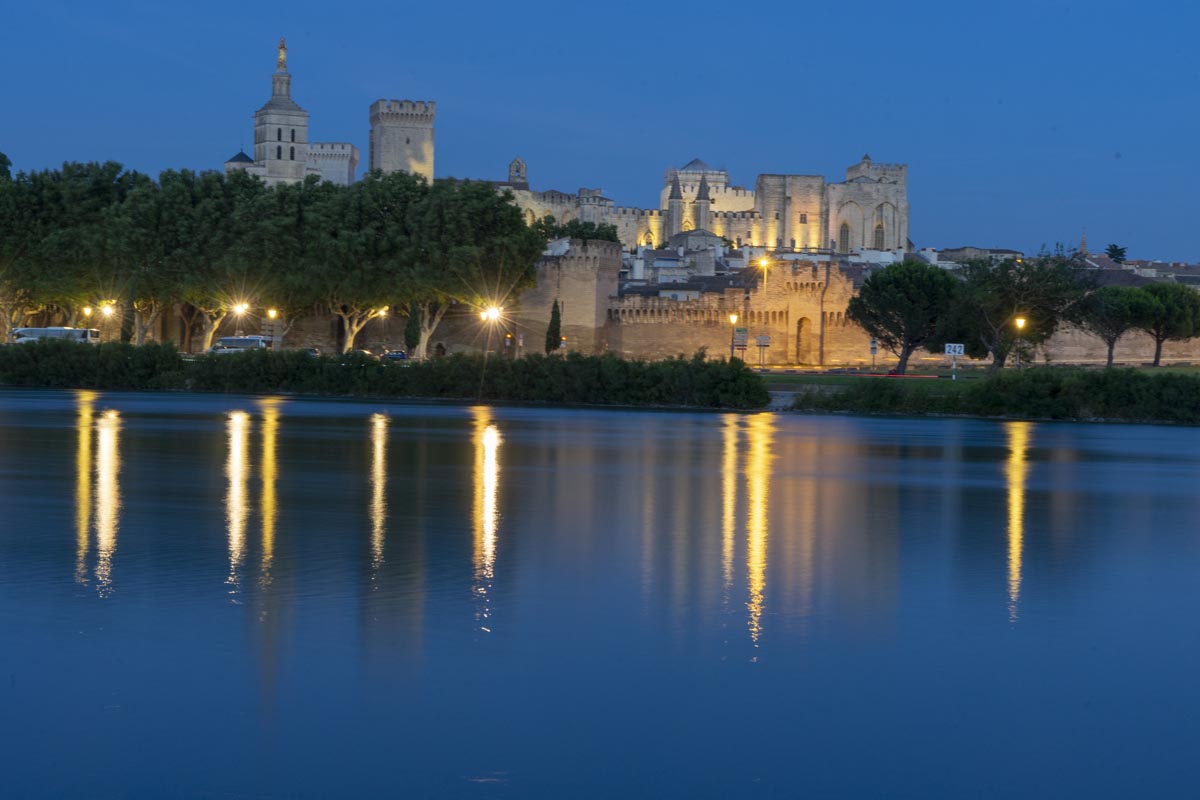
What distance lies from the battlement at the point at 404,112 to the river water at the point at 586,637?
101065mm

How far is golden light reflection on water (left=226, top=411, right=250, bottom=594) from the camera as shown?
13.0 meters

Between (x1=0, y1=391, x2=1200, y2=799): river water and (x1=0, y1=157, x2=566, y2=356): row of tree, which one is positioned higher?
(x1=0, y1=157, x2=566, y2=356): row of tree

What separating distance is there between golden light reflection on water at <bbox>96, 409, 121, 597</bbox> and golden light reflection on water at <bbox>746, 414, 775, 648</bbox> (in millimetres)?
4621

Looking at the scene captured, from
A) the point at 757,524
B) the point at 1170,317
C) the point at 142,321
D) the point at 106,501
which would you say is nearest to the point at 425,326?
the point at 142,321

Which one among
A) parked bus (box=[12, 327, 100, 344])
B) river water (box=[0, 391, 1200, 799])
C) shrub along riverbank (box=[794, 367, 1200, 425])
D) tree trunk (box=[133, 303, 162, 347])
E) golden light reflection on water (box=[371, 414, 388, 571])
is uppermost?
tree trunk (box=[133, 303, 162, 347])

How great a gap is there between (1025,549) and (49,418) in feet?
80.0

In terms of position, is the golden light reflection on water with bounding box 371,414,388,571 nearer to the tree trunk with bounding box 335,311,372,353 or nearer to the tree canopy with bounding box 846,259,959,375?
the tree trunk with bounding box 335,311,372,353

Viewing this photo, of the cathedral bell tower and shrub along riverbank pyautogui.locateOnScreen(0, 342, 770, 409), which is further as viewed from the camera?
the cathedral bell tower

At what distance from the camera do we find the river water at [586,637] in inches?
293

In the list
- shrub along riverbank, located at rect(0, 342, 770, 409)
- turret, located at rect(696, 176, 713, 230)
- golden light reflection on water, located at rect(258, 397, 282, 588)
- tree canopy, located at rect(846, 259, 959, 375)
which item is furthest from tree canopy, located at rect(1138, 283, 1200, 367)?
turret, located at rect(696, 176, 713, 230)

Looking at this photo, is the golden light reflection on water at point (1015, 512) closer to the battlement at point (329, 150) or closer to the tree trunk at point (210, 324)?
the tree trunk at point (210, 324)

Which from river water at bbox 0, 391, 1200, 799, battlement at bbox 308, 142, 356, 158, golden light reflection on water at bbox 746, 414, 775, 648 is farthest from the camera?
battlement at bbox 308, 142, 356, 158

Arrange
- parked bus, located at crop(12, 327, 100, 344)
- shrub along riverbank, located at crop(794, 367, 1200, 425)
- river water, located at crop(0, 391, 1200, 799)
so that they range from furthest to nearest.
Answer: parked bus, located at crop(12, 327, 100, 344) → shrub along riverbank, located at crop(794, 367, 1200, 425) → river water, located at crop(0, 391, 1200, 799)

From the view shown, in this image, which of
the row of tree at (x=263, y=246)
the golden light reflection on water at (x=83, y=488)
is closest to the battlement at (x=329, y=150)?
the row of tree at (x=263, y=246)
